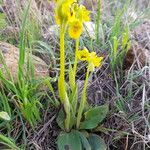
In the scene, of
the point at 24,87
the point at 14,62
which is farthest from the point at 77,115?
the point at 14,62

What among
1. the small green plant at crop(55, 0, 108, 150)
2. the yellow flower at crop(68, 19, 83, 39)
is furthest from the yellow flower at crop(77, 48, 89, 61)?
the yellow flower at crop(68, 19, 83, 39)

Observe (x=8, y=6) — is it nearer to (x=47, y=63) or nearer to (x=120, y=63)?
(x=47, y=63)

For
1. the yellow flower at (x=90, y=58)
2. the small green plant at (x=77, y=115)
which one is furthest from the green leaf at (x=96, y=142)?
the yellow flower at (x=90, y=58)

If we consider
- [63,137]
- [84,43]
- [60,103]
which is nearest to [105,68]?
[84,43]

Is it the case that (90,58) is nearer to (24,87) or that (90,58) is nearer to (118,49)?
(24,87)

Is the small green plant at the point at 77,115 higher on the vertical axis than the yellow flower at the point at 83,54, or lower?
lower

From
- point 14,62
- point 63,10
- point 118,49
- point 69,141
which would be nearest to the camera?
point 63,10

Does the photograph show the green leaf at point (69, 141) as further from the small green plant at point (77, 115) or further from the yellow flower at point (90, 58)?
the yellow flower at point (90, 58)
